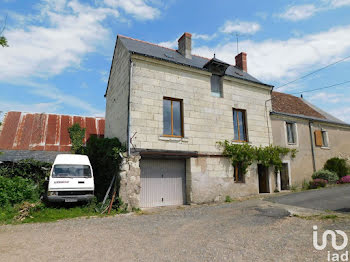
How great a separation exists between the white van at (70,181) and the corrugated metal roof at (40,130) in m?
5.37

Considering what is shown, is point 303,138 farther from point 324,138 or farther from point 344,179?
point 344,179

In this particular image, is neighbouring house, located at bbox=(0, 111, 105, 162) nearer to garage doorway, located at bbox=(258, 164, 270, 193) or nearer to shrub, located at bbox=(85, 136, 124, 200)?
shrub, located at bbox=(85, 136, 124, 200)

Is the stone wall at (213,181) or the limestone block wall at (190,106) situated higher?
the limestone block wall at (190,106)

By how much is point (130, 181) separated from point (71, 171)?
2506mm

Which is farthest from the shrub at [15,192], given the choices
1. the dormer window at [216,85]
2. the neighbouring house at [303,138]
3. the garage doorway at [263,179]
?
the neighbouring house at [303,138]

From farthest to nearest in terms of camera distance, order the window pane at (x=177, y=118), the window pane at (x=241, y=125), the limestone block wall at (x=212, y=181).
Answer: the window pane at (x=241, y=125)
the window pane at (x=177, y=118)
the limestone block wall at (x=212, y=181)

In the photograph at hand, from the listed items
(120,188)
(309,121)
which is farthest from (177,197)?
(309,121)

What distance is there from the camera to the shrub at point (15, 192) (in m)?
8.87

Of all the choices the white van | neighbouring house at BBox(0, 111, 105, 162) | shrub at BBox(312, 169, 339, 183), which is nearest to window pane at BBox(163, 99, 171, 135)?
the white van

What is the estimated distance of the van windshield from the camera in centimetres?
947

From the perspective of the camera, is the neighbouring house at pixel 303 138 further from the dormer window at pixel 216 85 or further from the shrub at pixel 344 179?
the dormer window at pixel 216 85

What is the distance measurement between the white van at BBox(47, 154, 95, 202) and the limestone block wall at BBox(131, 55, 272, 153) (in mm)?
2508

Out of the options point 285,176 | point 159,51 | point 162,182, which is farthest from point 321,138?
point 159,51

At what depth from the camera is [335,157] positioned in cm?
1650
